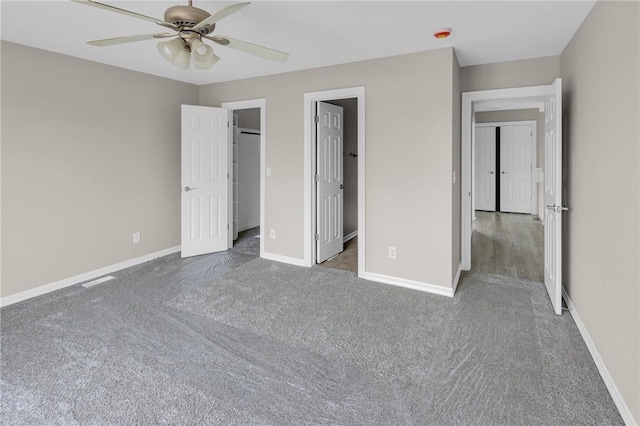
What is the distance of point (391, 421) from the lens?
66.8 inches

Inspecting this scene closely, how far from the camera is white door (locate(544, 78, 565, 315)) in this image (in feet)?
9.04

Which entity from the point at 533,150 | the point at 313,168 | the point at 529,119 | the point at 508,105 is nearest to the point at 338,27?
the point at 313,168

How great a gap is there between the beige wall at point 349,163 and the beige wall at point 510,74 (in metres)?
1.83

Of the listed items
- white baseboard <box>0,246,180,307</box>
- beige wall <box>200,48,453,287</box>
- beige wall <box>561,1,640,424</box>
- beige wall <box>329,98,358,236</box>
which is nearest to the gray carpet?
white baseboard <box>0,246,180,307</box>

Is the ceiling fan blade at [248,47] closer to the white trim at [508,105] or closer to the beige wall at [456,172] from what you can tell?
the beige wall at [456,172]

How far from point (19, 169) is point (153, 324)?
1948 millimetres

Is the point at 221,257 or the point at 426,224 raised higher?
the point at 426,224

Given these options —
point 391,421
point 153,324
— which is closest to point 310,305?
point 153,324

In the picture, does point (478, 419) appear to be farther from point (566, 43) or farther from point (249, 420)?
point (566, 43)

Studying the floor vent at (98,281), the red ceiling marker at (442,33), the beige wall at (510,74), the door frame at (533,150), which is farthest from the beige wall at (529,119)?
the floor vent at (98,281)

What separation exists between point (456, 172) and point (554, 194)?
3.11ft

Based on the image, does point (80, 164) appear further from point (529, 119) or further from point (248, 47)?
point (529, 119)

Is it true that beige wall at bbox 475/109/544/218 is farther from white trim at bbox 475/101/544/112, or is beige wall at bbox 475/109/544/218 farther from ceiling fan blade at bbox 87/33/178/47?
ceiling fan blade at bbox 87/33/178/47

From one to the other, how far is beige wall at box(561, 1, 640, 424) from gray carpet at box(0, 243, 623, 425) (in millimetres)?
281
